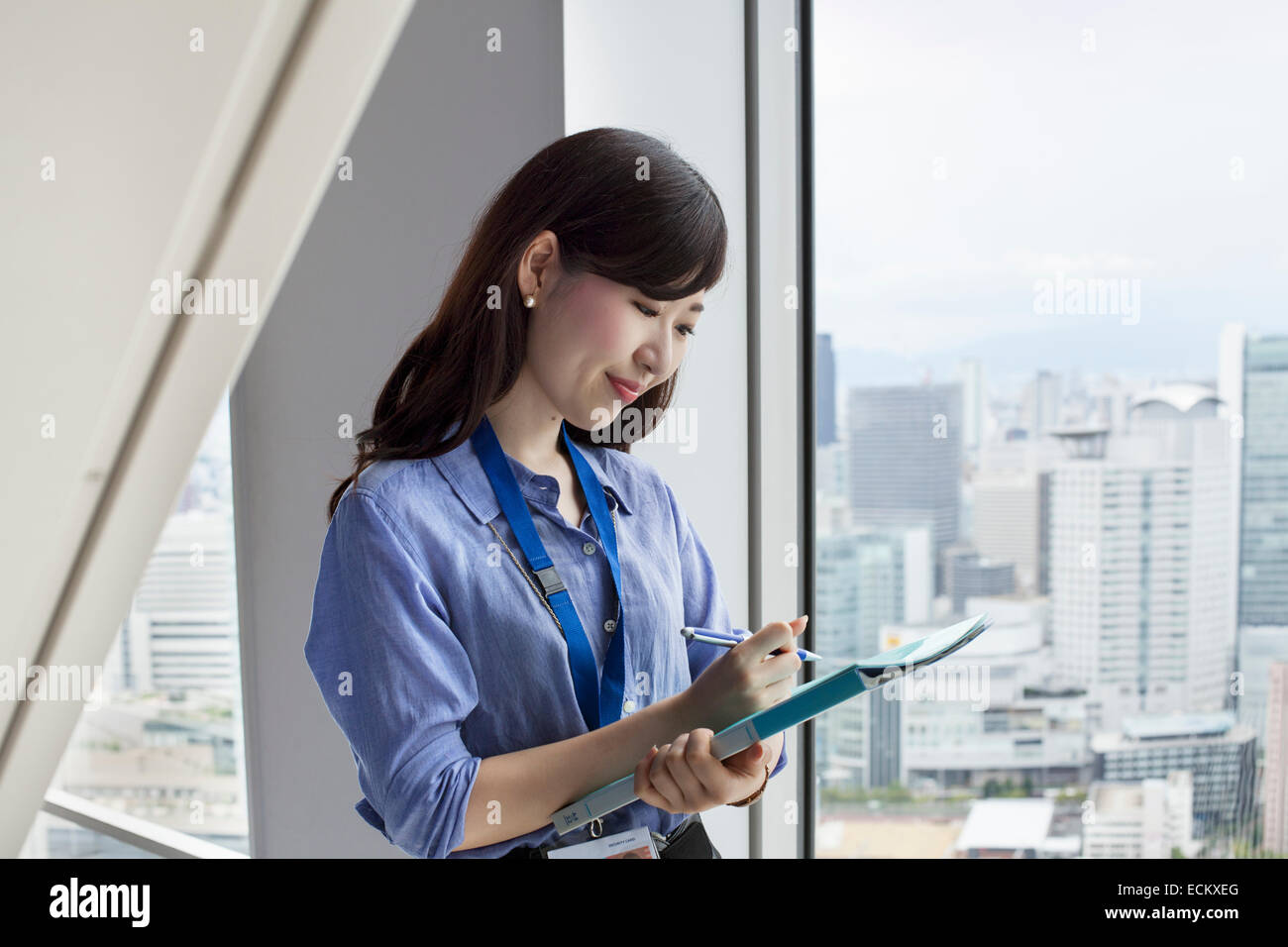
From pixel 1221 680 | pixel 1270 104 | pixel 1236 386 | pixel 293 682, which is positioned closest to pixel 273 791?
pixel 293 682

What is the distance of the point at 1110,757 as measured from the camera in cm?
135

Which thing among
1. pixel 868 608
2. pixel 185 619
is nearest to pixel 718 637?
pixel 868 608

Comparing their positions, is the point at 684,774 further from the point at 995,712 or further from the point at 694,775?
the point at 995,712

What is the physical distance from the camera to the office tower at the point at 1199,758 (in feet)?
4.27

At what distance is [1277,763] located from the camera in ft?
4.22

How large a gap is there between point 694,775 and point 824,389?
89 cm

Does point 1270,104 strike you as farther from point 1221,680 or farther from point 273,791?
point 273,791

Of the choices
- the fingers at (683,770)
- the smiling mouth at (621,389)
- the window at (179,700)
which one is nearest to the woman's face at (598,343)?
the smiling mouth at (621,389)

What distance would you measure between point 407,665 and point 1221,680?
3.60 ft

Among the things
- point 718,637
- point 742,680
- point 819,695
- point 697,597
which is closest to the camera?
point 819,695

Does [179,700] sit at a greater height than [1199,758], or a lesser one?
lesser

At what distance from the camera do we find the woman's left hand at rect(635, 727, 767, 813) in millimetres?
824

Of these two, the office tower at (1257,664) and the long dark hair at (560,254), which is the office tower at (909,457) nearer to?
the office tower at (1257,664)

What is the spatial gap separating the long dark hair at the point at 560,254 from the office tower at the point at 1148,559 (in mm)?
727
